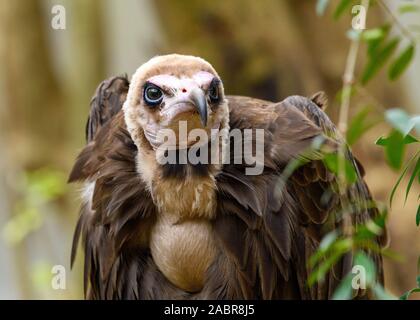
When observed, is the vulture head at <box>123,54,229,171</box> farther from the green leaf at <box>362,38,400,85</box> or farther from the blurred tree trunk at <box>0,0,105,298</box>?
the blurred tree trunk at <box>0,0,105,298</box>

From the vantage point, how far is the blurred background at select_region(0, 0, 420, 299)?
4.88m

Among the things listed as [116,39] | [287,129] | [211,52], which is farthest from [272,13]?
[116,39]

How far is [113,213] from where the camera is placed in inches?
125

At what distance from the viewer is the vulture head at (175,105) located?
2.89 m

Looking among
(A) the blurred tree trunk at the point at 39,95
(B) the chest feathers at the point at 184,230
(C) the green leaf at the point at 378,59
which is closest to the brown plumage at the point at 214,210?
(B) the chest feathers at the point at 184,230

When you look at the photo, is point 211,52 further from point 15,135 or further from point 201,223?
point 201,223

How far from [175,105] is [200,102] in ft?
0.45

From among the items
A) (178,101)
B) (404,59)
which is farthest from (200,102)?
(404,59)

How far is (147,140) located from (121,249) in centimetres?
47

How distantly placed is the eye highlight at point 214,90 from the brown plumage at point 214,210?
0.06 feet

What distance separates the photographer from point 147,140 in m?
3.08

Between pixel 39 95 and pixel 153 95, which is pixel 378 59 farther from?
pixel 39 95

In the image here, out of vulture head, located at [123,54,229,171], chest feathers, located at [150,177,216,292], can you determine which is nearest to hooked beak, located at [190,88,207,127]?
vulture head, located at [123,54,229,171]

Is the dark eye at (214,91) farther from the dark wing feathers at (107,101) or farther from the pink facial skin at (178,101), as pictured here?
the dark wing feathers at (107,101)
